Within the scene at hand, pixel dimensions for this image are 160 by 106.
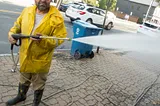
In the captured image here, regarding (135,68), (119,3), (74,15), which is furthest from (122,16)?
(135,68)

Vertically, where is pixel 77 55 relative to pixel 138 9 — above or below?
below

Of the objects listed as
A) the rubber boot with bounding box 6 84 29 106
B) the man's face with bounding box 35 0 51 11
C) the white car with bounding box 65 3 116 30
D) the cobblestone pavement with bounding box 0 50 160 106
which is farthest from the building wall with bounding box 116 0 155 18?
the man's face with bounding box 35 0 51 11

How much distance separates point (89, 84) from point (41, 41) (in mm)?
2600

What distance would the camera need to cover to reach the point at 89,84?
5078 mm

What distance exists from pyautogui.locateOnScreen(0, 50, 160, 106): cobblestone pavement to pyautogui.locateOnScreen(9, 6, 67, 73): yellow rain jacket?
1039 mm

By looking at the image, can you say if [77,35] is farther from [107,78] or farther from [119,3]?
[119,3]

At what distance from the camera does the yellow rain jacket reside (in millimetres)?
2854

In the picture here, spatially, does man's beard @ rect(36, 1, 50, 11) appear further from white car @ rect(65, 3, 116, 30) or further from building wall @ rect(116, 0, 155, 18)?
building wall @ rect(116, 0, 155, 18)

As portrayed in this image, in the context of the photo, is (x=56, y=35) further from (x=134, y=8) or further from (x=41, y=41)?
(x=134, y=8)

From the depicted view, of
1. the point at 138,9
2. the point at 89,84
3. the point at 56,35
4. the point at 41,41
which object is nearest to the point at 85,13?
the point at 89,84

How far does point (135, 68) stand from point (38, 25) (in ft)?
18.3

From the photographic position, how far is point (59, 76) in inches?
202

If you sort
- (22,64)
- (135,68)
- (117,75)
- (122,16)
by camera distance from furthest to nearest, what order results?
(122,16)
(135,68)
(117,75)
(22,64)

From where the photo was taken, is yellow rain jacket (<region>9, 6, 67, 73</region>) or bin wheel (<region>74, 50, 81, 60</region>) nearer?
yellow rain jacket (<region>9, 6, 67, 73</region>)
